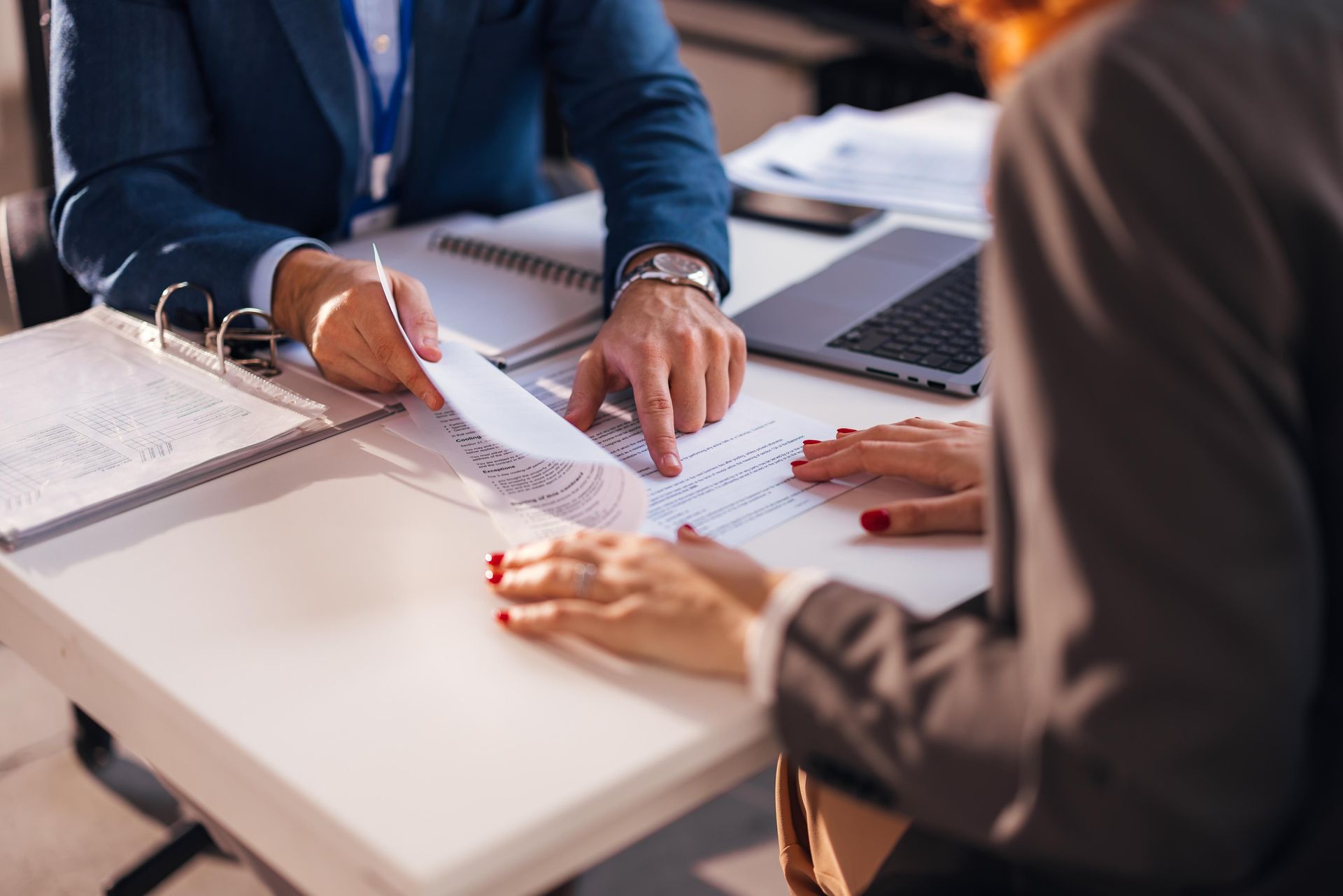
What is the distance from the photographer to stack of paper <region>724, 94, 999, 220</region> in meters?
1.65

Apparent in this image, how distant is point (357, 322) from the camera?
3.38 ft

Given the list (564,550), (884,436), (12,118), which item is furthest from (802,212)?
(12,118)

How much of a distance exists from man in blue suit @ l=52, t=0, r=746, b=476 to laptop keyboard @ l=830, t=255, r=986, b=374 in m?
0.17

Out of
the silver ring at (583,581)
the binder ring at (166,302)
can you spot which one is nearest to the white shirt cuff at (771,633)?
the silver ring at (583,581)

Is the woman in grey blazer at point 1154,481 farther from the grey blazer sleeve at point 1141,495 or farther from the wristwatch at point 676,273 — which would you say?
the wristwatch at point 676,273

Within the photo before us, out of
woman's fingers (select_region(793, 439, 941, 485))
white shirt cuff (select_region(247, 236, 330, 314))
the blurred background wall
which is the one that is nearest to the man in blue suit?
white shirt cuff (select_region(247, 236, 330, 314))

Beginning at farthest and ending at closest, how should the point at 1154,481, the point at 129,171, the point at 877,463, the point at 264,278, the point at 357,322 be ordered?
the point at 129,171 < the point at 264,278 < the point at 357,322 < the point at 877,463 < the point at 1154,481

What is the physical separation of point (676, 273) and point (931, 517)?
0.46 meters

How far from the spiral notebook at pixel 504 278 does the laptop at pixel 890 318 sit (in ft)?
0.65

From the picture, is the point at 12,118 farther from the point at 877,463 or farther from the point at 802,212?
the point at 877,463

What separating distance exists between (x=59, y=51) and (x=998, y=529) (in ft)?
3.80

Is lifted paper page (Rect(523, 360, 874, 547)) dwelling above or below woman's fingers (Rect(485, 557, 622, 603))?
below

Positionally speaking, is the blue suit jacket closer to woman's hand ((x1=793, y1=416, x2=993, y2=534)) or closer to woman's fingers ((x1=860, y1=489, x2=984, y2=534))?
woman's hand ((x1=793, y1=416, x2=993, y2=534))

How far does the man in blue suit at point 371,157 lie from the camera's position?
1.06 meters
